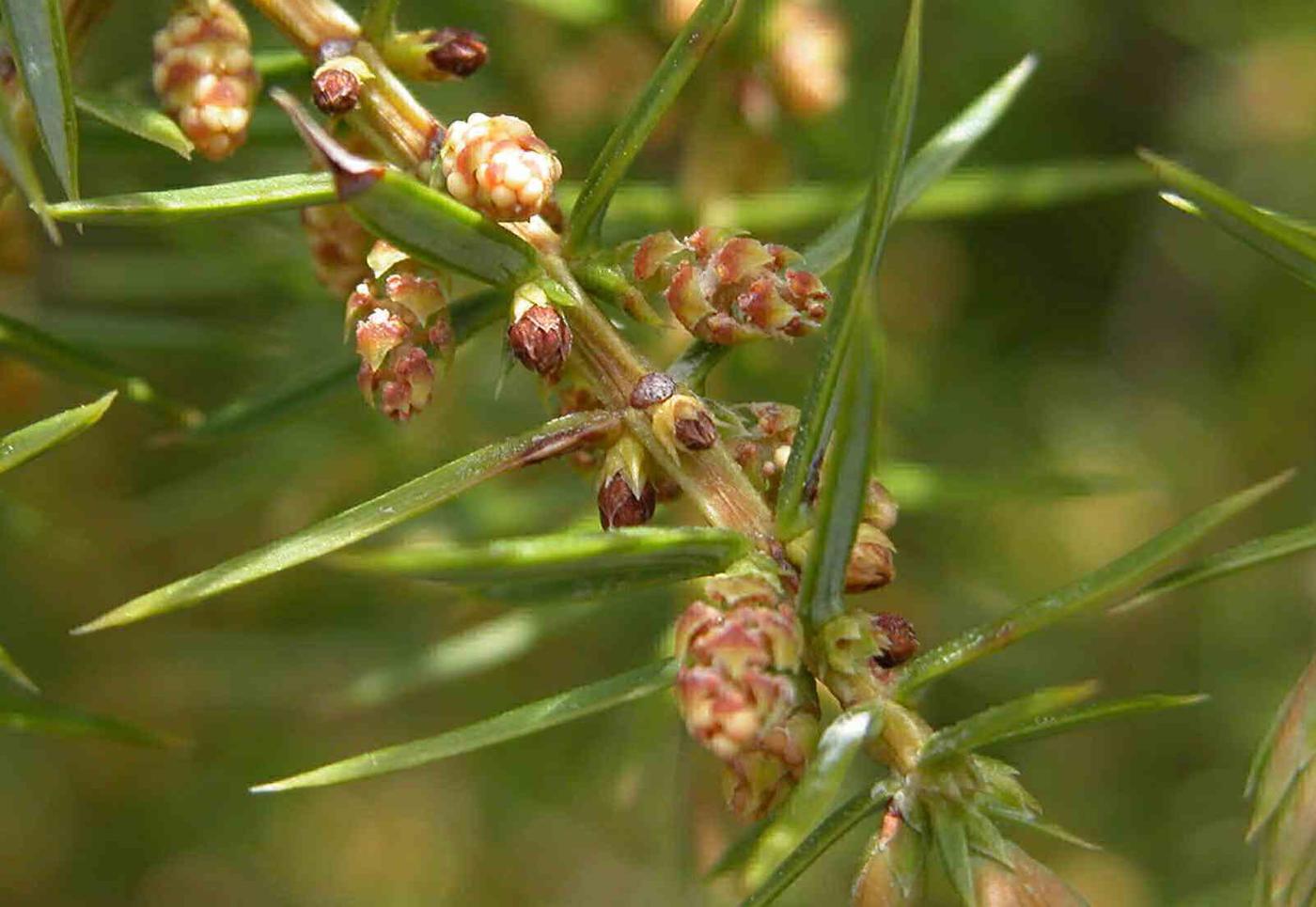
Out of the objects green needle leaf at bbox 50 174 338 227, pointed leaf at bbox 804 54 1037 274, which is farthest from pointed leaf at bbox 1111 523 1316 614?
A: green needle leaf at bbox 50 174 338 227

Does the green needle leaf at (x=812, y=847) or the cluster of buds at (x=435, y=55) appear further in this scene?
the cluster of buds at (x=435, y=55)

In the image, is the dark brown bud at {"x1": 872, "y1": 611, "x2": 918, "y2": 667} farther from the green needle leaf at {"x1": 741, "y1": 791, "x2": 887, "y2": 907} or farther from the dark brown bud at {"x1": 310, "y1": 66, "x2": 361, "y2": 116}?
the dark brown bud at {"x1": 310, "y1": 66, "x2": 361, "y2": 116}

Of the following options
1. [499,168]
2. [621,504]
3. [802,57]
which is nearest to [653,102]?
[499,168]

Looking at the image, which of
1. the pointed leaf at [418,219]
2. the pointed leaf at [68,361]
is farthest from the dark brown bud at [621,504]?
the pointed leaf at [68,361]

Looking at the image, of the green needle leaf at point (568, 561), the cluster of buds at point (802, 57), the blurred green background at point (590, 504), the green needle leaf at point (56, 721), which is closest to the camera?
the green needle leaf at point (568, 561)

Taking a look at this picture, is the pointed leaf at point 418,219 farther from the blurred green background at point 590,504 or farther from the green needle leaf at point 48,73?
the blurred green background at point 590,504

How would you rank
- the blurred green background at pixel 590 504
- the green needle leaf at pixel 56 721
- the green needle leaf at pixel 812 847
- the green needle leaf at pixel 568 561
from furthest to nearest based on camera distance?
the blurred green background at pixel 590 504 < the green needle leaf at pixel 56 721 < the green needle leaf at pixel 812 847 < the green needle leaf at pixel 568 561

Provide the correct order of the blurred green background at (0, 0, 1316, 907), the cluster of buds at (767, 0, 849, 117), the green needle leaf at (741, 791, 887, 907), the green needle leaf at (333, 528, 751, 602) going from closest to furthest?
the green needle leaf at (333, 528, 751, 602) < the green needle leaf at (741, 791, 887, 907) < the cluster of buds at (767, 0, 849, 117) < the blurred green background at (0, 0, 1316, 907)
